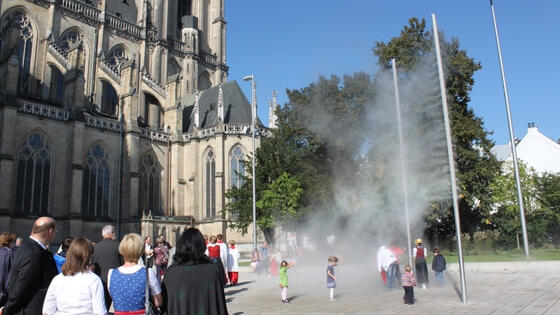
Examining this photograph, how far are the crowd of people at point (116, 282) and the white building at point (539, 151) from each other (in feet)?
157

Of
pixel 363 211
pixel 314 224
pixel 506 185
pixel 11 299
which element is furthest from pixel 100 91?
pixel 11 299

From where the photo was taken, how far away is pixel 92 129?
108 feet

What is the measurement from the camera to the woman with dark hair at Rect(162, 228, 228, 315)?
3.68 meters

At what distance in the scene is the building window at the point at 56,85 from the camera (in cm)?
3625

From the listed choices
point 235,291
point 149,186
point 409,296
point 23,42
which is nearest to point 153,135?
point 149,186

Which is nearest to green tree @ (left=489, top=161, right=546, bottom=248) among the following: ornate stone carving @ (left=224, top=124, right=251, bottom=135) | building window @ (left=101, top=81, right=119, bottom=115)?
ornate stone carving @ (left=224, top=124, right=251, bottom=135)

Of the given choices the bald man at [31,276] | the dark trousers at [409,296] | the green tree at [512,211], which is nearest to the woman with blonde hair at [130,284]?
the bald man at [31,276]

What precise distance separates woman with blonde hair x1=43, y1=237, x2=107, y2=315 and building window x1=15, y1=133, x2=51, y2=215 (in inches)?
1133

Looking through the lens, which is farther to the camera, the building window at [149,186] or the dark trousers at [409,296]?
the building window at [149,186]

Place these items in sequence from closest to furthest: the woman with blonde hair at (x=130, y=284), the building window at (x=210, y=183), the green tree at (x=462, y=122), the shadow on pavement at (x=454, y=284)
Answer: the woman with blonde hair at (x=130, y=284)
the shadow on pavement at (x=454, y=284)
the green tree at (x=462, y=122)
the building window at (x=210, y=183)


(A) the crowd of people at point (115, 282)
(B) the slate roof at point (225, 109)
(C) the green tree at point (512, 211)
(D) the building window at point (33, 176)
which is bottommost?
(A) the crowd of people at point (115, 282)

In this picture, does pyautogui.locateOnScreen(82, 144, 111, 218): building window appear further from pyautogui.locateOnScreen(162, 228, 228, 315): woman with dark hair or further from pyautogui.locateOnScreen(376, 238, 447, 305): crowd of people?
pyautogui.locateOnScreen(162, 228, 228, 315): woman with dark hair

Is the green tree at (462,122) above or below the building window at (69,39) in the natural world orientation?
below

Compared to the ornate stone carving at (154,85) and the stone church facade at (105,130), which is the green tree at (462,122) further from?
the ornate stone carving at (154,85)
